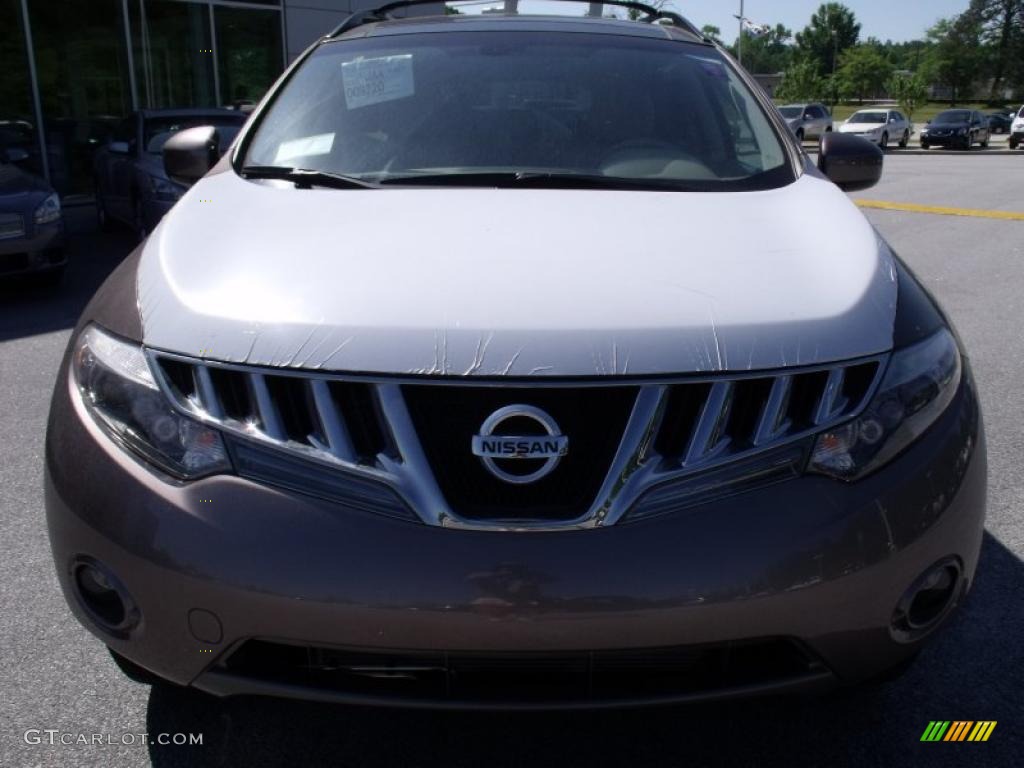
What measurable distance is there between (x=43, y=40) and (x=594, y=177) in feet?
46.2

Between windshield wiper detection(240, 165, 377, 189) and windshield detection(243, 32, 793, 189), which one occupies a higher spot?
windshield detection(243, 32, 793, 189)

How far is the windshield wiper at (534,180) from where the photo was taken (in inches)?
106

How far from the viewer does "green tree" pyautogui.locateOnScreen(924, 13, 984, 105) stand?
273 feet

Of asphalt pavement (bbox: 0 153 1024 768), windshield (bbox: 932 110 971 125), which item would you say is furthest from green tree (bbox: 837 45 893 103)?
asphalt pavement (bbox: 0 153 1024 768)

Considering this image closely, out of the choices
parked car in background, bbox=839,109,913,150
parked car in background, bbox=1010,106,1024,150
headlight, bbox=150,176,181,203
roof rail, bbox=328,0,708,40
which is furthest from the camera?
parked car in background, bbox=1010,106,1024,150

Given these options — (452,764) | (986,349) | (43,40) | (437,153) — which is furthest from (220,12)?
(452,764)

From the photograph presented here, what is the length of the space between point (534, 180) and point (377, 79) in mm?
780

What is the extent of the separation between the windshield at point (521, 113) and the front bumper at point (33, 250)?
485cm

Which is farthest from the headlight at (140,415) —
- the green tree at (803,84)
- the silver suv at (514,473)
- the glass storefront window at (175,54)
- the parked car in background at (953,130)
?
the green tree at (803,84)

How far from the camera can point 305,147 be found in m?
2.97

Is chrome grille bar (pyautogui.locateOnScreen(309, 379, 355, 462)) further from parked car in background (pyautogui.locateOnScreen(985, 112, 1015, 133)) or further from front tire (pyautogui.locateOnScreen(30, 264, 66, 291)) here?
parked car in background (pyautogui.locateOnScreen(985, 112, 1015, 133))

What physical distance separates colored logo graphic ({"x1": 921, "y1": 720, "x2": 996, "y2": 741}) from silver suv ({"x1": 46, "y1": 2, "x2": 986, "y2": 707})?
444 millimetres

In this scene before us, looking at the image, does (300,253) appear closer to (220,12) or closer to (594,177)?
(594,177)

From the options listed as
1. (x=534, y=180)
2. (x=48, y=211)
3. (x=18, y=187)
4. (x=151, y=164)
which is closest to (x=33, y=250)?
(x=48, y=211)
